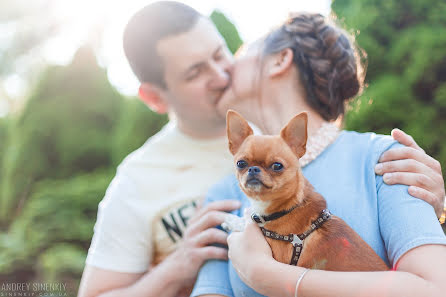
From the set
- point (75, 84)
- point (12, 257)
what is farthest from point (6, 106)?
point (12, 257)

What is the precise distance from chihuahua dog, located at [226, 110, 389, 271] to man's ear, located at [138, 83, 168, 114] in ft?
6.10

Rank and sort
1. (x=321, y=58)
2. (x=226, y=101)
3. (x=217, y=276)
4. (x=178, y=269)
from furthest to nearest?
(x=226, y=101), (x=178, y=269), (x=321, y=58), (x=217, y=276)

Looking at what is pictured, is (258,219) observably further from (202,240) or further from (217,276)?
(202,240)

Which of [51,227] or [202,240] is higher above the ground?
[202,240]

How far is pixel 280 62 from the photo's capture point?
224cm

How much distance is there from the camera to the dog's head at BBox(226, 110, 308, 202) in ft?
5.06

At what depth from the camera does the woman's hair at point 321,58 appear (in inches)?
86.4

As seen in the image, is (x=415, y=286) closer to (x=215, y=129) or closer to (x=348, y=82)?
(x=348, y=82)

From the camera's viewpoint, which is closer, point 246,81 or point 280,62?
point 280,62

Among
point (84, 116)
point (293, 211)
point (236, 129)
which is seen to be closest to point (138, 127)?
point (84, 116)

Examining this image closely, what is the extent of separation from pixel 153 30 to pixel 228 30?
272 cm

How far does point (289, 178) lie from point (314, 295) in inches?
17.5

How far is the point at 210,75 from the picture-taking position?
2977 mm

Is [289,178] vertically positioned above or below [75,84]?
above
